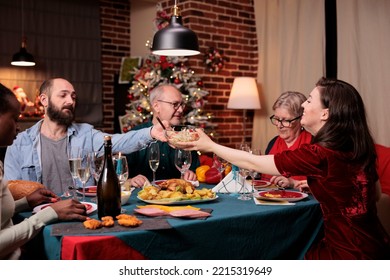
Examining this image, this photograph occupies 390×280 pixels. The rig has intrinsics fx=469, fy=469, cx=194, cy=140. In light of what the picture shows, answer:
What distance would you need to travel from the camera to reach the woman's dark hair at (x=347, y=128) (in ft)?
6.17

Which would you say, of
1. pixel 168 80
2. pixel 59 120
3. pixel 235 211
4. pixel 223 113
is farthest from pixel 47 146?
pixel 223 113

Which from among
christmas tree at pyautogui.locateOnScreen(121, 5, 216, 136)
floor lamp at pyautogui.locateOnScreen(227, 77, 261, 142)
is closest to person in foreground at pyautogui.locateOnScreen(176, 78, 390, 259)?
christmas tree at pyautogui.locateOnScreen(121, 5, 216, 136)

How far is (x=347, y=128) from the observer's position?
1.90 metres

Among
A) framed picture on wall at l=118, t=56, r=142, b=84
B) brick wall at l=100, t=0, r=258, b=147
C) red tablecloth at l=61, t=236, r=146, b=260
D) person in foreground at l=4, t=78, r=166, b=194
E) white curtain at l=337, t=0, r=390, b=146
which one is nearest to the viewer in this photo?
red tablecloth at l=61, t=236, r=146, b=260

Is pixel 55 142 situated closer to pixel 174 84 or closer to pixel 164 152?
pixel 164 152

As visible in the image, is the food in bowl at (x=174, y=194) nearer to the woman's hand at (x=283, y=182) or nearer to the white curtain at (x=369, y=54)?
the woman's hand at (x=283, y=182)

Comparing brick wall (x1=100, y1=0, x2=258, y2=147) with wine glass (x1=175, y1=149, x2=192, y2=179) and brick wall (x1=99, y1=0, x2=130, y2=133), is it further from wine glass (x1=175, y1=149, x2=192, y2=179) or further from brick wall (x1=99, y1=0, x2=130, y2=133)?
wine glass (x1=175, y1=149, x2=192, y2=179)

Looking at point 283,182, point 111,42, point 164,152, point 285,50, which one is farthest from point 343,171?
point 111,42

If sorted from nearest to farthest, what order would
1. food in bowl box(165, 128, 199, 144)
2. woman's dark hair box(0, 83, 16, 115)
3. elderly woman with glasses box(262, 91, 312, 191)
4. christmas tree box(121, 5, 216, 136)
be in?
1. woman's dark hair box(0, 83, 16, 115)
2. food in bowl box(165, 128, 199, 144)
3. elderly woman with glasses box(262, 91, 312, 191)
4. christmas tree box(121, 5, 216, 136)

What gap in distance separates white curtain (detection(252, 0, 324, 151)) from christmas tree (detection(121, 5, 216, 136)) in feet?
2.61

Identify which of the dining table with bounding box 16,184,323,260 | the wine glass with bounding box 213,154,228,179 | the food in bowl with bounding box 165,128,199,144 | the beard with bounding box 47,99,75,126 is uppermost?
the beard with bounding box 47,99,75,126

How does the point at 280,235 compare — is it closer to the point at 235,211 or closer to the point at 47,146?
the point at 235,211

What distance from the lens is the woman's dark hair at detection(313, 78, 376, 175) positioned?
1.88 meters

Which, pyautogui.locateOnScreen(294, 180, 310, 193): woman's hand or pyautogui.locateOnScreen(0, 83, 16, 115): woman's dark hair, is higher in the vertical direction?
pyautogui.locateOnScreen(0, 83, 16, 115): woman's dark hair
